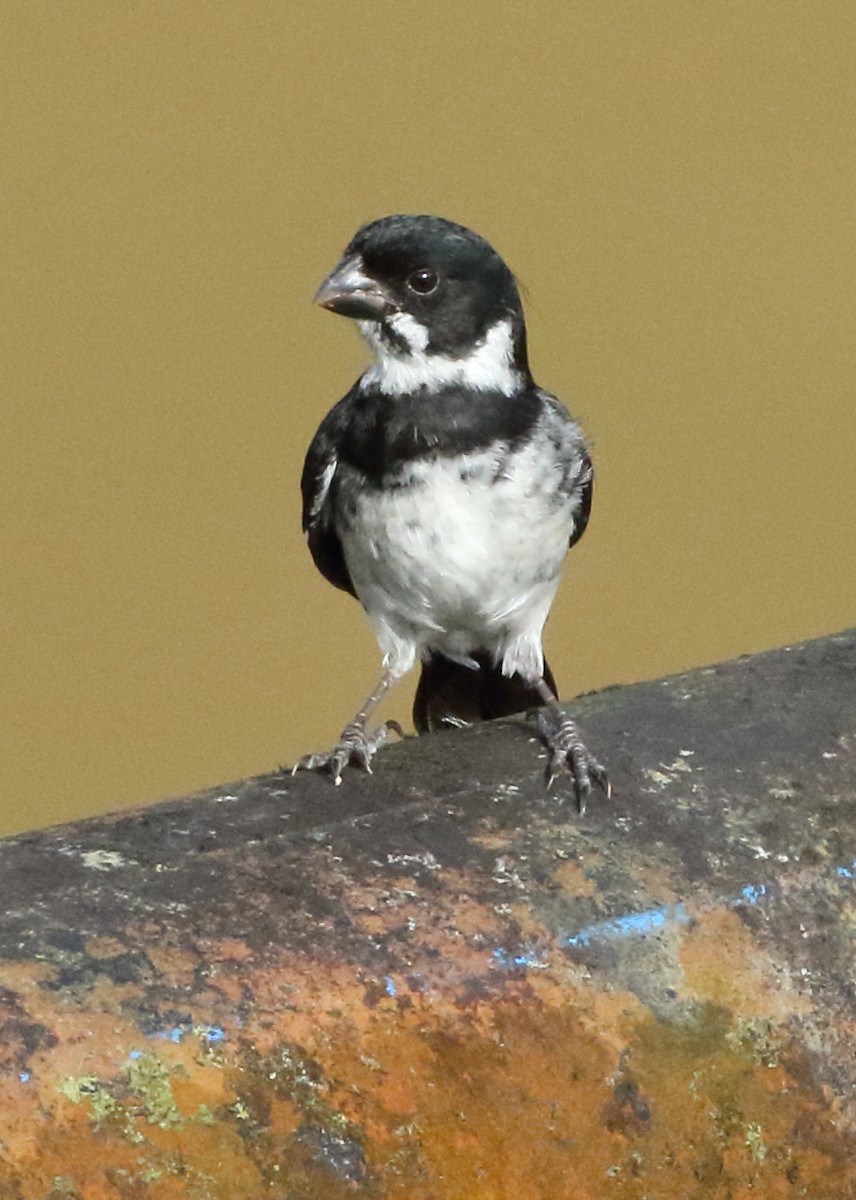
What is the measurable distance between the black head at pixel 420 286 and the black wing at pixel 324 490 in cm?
17

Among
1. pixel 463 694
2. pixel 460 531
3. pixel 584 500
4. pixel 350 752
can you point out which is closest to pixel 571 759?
pixel 350 752

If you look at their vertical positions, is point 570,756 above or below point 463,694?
above

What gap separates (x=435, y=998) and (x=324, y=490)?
1.50m

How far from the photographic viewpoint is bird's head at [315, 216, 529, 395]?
2.56 m

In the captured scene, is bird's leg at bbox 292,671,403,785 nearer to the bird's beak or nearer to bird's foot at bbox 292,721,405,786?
bird's foot at bbox 292,721,405,786

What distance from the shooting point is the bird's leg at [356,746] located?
190 centimetres

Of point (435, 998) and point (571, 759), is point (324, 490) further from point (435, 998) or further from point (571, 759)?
point (435, 998)

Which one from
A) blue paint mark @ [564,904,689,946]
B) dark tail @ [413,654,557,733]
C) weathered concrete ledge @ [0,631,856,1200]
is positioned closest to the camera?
weathered concrete ledge @ [0,631,856,1200]

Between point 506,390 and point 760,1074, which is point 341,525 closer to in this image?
point 506,390

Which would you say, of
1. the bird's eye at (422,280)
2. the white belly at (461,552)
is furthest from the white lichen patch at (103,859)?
the bird's eye at (422,280)

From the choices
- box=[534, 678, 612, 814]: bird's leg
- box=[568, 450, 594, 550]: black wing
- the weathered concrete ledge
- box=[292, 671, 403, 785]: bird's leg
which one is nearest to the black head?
box=[568, 450, 594, 550]: black wing

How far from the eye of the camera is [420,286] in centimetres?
257

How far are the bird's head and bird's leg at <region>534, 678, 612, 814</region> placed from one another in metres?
0.77

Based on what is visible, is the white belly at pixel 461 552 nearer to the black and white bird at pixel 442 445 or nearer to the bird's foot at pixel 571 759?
the black and white bird at pixel 442 445
